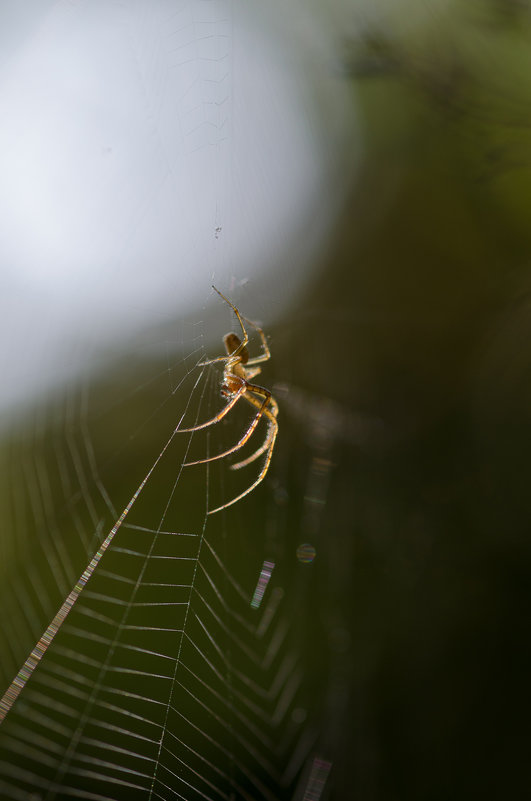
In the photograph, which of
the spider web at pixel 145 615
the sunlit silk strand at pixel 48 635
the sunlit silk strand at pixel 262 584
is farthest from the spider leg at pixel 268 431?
the sunlit silk strand at pixel 262 584

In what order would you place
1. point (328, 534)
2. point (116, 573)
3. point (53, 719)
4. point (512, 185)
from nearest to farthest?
1. point (53, 719)
2. point (116, 573)
3. point (512, 185)
4. point (328, 534)

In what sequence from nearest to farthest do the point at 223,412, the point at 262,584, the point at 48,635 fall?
the point at 48,635, the point at 223,412, the point at 262,584

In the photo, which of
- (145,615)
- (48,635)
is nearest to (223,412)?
(48,635)

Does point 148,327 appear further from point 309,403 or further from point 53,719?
point 53,719

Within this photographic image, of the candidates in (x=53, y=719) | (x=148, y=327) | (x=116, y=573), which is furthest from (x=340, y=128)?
(x=53, y=719)

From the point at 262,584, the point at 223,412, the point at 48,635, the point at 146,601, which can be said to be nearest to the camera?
the point at 48,635

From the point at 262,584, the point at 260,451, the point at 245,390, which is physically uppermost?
the point at 245,390

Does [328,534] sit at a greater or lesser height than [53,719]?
lesser

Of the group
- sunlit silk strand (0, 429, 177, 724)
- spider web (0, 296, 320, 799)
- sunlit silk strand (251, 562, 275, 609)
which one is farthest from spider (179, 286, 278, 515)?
sunlit silk strand (251, 562, 275, 609)

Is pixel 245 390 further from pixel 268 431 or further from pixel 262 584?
pixel 262 584
